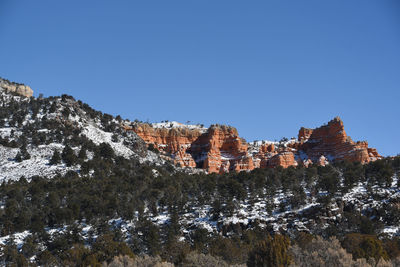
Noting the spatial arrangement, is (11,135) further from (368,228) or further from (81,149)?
(368,228)

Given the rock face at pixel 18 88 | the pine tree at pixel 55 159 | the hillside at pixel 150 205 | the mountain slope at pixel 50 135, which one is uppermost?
the rock face at pixel 18 88

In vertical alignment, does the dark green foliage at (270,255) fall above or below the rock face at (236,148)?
below

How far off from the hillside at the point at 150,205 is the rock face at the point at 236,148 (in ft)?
78.8

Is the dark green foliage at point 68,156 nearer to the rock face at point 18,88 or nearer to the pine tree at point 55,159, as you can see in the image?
the pine tree at point 55,159

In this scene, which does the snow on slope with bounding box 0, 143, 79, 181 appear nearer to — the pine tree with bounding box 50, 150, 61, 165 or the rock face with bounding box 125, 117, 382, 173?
the pine tree with bounding box 50, 150, 61, 165

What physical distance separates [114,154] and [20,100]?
39.6 metres

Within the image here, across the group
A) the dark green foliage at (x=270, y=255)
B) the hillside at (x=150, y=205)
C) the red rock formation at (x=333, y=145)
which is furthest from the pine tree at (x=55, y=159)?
the red rock formation at (x=333, y=145)

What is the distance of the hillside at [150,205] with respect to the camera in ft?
183

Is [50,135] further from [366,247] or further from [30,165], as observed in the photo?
[366,247]

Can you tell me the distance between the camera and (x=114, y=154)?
108 metres

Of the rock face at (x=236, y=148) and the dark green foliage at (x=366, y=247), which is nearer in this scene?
the dark green foliage at (x=366, y=247)

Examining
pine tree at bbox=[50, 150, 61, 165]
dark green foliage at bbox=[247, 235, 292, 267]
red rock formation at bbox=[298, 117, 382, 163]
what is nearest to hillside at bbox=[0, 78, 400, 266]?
dark green foliage at bbox=[247, 235, 292, 267]

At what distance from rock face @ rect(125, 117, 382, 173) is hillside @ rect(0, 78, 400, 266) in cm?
2402

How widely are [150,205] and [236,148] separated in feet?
248
